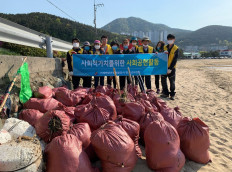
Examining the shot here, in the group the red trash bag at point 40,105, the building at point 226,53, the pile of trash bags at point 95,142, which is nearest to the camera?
the pile of trash bags at point 95,142

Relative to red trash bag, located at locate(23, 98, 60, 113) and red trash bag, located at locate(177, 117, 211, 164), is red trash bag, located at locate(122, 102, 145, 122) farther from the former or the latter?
red trash bag, located at locate(23, 98, 60, 113)

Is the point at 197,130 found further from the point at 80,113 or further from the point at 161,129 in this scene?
the point at 80,113

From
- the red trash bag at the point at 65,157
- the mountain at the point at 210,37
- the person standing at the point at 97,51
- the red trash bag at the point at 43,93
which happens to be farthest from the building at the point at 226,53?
the red trash bag at the point at 65,157

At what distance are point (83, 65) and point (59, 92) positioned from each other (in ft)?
6.32

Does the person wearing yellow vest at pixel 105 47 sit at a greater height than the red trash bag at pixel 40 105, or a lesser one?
greater

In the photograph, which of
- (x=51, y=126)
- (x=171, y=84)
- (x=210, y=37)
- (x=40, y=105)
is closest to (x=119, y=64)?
(x=171, y=84)

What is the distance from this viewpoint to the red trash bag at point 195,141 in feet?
7.77

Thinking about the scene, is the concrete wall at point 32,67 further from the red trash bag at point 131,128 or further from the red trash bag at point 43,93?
the red trash bag at point 131,128

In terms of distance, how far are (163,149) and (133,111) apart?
915 millimetres

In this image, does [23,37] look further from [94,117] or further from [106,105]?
[94,117]

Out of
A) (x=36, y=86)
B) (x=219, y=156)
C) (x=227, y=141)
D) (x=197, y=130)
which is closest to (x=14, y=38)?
(x=36, y=86)

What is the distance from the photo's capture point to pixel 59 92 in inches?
139

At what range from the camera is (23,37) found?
4.00 meters

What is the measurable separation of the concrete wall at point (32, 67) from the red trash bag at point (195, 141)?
290 cm
